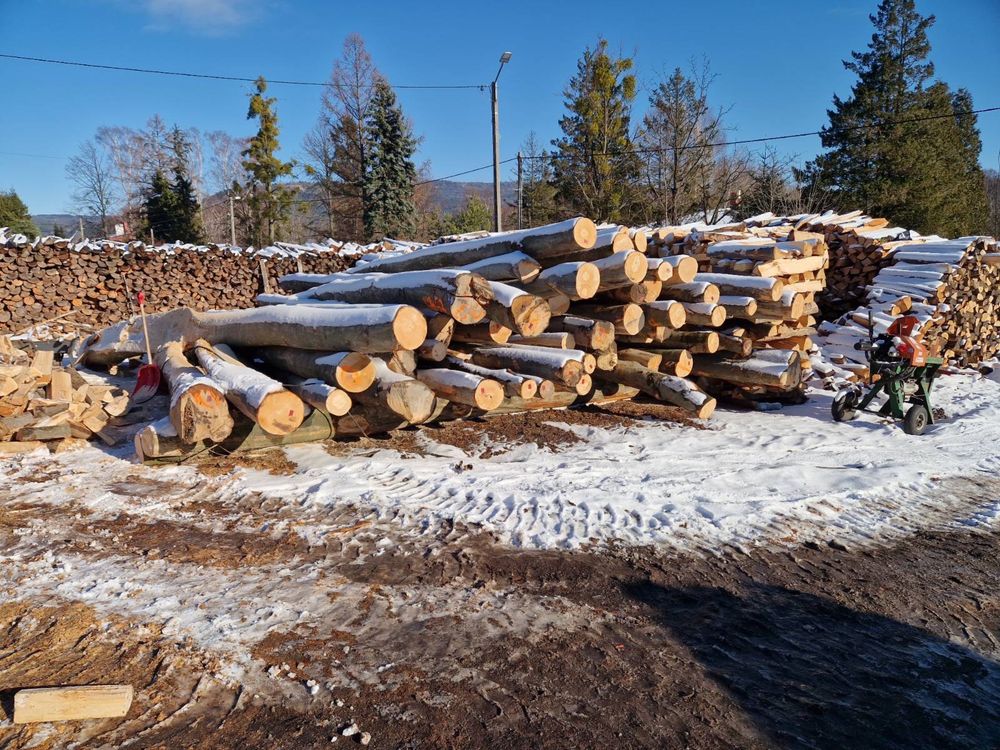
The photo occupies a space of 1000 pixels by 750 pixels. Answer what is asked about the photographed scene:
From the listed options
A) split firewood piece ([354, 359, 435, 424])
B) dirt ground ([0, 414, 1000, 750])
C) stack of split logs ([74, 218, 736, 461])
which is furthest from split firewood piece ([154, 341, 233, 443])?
split firewood piece ([354, 359, 435, 424])

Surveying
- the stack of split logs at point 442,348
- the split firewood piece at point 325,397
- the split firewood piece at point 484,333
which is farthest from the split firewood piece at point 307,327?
the split firewood piece at point 484,333

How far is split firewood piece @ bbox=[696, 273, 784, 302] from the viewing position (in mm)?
7625

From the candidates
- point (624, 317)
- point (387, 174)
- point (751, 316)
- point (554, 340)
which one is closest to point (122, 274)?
point (554, 340)

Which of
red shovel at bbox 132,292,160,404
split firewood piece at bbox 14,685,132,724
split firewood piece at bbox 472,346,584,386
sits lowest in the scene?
split firewood piece at bbox 14,685,132,724

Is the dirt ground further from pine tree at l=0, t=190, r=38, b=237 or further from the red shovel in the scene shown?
pine tree at l=0, t=190, r=38, b=237

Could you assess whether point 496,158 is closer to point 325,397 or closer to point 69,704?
point 325,397

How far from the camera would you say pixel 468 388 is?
5.89m

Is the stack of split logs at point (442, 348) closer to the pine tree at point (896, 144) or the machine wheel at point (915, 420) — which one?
the machine wheel at point (915, 420)

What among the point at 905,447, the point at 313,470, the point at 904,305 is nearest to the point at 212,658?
the point at 313,470

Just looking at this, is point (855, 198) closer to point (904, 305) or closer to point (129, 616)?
point (904, 305)

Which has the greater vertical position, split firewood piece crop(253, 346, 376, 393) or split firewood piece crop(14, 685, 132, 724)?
split firewood piece crop(253, 346, 376, 393)

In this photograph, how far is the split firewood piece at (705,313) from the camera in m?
7.38

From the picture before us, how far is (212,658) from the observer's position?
284cm

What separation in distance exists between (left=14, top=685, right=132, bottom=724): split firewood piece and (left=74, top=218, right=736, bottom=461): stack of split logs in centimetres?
286
